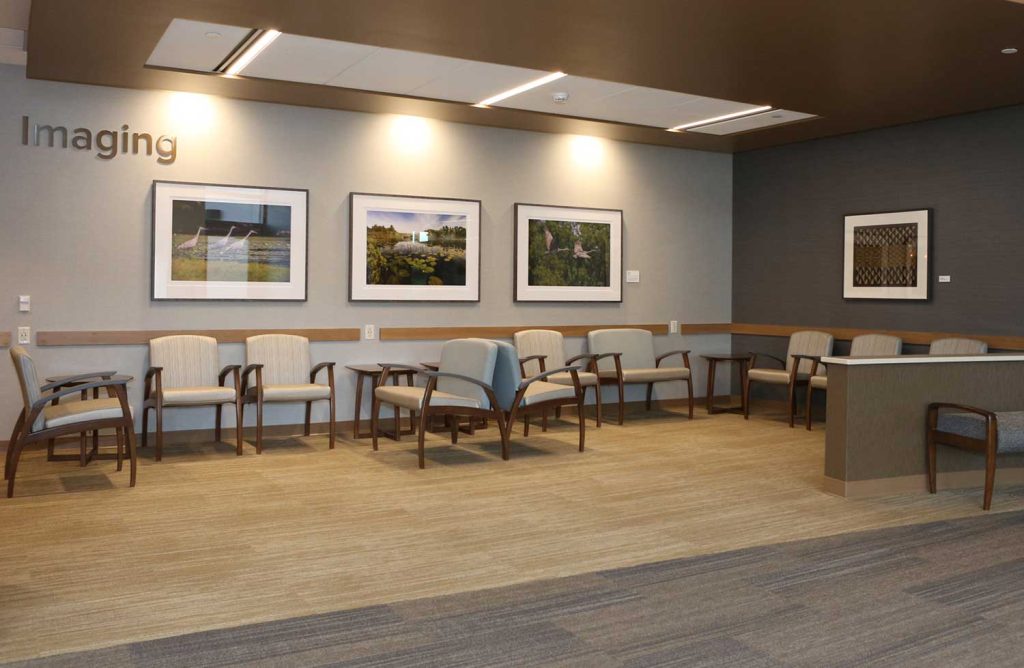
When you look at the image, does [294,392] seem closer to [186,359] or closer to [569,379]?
[186,359]

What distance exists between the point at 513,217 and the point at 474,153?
743 mm

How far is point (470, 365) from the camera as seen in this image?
7254mm

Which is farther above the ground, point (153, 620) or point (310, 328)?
point (310, 328)

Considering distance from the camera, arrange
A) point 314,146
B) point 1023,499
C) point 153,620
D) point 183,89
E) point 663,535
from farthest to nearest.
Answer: point 314,146, point 183,89, point 1023,499, point 663,535, point 153,620

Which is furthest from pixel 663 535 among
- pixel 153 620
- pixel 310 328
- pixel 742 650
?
pixel 310 328

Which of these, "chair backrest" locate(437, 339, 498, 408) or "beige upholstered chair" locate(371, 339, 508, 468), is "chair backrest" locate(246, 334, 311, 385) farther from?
"chair backrest" locate(437, 339, 498, 408)

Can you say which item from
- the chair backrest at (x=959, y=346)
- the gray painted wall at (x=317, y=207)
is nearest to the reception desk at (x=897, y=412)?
the chair backrest at (x=959, y=346)

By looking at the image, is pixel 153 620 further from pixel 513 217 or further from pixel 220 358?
pixel 513 217

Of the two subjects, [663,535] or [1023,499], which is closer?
[663,535]

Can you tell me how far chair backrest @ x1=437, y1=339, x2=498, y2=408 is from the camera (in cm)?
710

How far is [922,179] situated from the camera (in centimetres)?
859

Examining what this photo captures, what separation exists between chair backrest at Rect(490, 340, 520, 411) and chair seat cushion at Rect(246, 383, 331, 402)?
1.40 metres

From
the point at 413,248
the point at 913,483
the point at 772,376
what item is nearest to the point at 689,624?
the point at 913,483

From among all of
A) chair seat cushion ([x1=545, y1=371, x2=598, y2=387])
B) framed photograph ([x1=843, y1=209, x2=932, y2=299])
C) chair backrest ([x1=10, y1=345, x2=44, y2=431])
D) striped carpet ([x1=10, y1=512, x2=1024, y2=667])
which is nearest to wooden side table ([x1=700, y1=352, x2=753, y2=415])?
framed photograph ([x1=843, y1=209, x2=932, y2=299])
